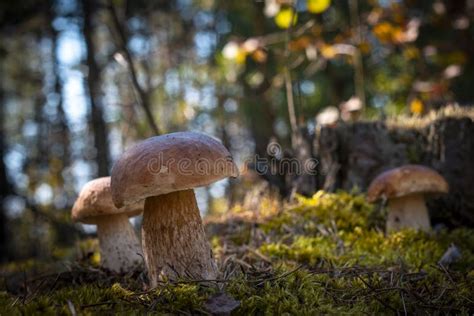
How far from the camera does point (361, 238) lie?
10.7ft

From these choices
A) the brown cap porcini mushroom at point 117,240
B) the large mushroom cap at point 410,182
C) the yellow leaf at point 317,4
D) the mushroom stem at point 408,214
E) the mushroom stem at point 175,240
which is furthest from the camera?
the yellow leaf at point 317,4

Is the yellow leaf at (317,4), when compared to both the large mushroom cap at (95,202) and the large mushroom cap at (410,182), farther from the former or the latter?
the large mushroom cap at (95,202)

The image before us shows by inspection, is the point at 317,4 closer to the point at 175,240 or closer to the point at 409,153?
the point at 409,153

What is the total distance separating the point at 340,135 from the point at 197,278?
301cm

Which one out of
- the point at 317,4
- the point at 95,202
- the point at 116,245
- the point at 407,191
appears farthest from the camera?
the point at 317,4

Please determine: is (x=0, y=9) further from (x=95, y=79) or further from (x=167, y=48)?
(x=167, y=48)

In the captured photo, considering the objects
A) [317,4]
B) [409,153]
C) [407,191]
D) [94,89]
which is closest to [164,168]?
[407,191]

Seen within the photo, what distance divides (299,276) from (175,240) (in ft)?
2.47

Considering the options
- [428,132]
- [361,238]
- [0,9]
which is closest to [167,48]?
[0,9]

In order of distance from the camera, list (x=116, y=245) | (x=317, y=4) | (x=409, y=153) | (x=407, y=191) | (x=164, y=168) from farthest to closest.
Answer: (x=409, y=153) < (x=317, y=4) < (x=407, y=191) < (x=116, y=245) < (x=164, y=168)

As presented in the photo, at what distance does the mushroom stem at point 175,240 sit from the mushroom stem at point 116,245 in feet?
2.53

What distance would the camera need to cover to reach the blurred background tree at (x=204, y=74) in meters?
5.41

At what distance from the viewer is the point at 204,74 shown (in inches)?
444

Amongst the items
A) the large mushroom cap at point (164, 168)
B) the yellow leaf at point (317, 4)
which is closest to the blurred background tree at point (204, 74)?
the yellow leaf at point (317, 4)
